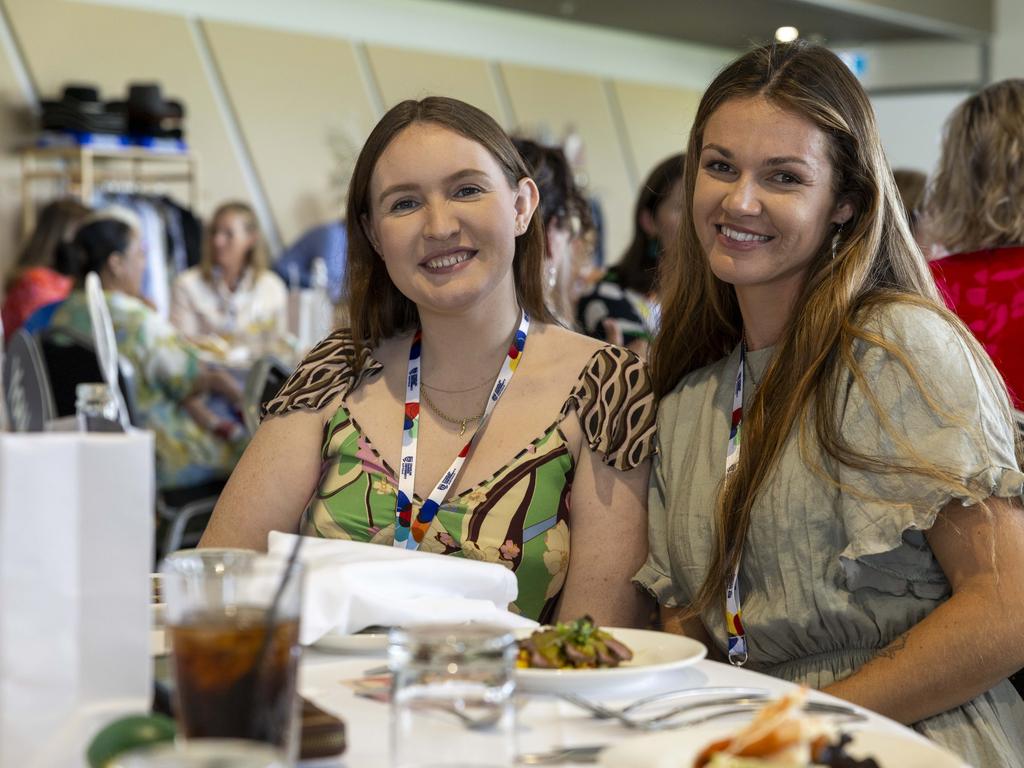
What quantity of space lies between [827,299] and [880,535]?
332mm

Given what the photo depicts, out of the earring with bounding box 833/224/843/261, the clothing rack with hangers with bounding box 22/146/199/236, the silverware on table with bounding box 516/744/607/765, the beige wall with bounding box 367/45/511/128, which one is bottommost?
the silverware on table with bounding box 516/744/607/765

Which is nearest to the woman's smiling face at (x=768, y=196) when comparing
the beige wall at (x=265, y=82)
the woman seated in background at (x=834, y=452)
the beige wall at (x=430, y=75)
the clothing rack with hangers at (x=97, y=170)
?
the woman seated in background at (x=834, y=452)

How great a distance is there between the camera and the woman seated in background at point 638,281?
4039 millimetres

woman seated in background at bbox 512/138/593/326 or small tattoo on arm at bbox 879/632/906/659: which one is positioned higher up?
woman seated in background at bbox 512/138/593/326

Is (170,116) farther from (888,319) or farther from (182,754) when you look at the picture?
(182,754)

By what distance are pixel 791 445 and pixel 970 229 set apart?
160cm

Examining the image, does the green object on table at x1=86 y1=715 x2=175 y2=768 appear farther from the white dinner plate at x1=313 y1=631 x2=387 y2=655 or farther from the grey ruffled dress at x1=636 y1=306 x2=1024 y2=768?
the grey ruffled dress at x1=636 y1=306 x2=1024 y2=768

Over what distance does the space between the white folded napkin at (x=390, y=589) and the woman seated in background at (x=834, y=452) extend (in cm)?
42

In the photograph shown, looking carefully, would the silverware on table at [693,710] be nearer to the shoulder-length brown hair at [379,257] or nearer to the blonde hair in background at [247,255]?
the shoulder-length brown hair at [379,257]

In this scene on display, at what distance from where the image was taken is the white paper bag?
37.8 inches

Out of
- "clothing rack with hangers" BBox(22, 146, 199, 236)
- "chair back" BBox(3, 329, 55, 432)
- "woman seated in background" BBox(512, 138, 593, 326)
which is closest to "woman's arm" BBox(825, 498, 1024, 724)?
"chair back" BBox(3, 329, 55, 432)

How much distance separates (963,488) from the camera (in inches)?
63.9

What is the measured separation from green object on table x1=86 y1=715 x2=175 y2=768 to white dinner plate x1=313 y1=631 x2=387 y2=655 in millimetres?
387

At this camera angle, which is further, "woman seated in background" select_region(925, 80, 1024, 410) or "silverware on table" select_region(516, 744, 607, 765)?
"woman seated in background" select_region(925, 80, 1024, 410)
